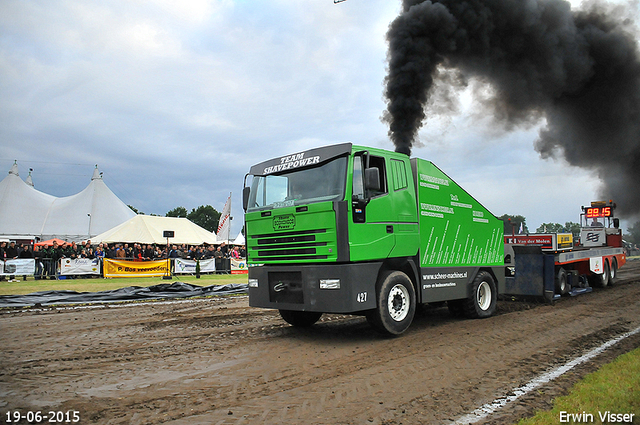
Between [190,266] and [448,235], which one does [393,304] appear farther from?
[190,266]

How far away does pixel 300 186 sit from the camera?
7.25 meters

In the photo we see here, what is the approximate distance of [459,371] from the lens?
533cm

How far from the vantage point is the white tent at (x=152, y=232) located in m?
31.4

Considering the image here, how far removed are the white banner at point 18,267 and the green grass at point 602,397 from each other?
22584 millimetres

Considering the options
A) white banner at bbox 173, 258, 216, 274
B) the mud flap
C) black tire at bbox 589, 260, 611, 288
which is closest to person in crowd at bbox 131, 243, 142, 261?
white banner at bbox 173, 258, 216, 274

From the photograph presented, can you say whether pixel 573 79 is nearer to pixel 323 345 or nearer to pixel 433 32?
pixel 433 32

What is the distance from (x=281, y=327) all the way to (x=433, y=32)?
40.6 feet

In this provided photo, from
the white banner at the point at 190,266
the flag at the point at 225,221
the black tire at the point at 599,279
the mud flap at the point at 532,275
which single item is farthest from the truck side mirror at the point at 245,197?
the flag at the point at 225,221

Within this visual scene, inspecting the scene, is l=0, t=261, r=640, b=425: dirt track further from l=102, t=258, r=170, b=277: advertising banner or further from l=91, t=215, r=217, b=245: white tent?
l=91, t=215, r=217, b=245: white tent

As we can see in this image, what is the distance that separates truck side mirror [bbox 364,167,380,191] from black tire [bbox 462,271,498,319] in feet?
13.2

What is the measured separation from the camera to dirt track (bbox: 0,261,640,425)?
4062 mm

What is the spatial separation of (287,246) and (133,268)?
56.5ft

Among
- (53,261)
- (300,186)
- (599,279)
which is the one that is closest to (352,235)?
(300,186)

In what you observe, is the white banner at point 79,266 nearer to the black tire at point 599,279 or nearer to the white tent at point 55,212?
the white tent at point 55,212
